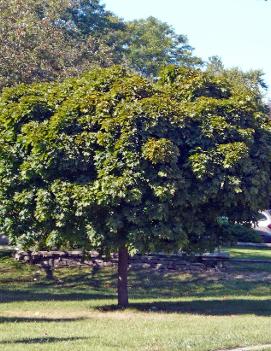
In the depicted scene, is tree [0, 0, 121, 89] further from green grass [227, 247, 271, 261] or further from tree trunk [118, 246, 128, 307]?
tree trunk [118, 246, 128, 307]

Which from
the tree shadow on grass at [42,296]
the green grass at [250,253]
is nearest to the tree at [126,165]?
the tree shadow on grass at [42,296]

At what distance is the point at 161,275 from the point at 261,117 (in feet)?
27.0

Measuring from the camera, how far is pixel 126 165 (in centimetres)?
1534

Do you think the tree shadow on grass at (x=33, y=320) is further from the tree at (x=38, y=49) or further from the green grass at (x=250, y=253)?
the green grass at (x=250, y=253)

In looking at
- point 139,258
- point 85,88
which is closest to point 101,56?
point 139,258

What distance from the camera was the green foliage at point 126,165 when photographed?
50.6 feet

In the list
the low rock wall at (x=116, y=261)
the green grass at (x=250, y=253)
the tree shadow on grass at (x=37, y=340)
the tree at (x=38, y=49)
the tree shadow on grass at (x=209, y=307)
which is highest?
the tree at (x=38, y=49)

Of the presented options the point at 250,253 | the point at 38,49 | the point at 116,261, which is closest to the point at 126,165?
the point at 116,261

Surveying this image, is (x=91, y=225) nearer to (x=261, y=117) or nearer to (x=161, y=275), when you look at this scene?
(x=261, y=117)

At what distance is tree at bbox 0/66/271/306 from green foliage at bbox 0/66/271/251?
0.02 m

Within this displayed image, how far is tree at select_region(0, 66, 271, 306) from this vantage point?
15445 mm

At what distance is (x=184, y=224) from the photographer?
16.3 meters

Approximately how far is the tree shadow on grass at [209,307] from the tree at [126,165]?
144 cm

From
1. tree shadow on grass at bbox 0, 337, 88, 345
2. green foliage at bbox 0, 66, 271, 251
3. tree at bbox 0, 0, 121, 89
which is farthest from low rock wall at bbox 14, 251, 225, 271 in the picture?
A: tree shadow on grass at bbox 0, 337, 88, 345
